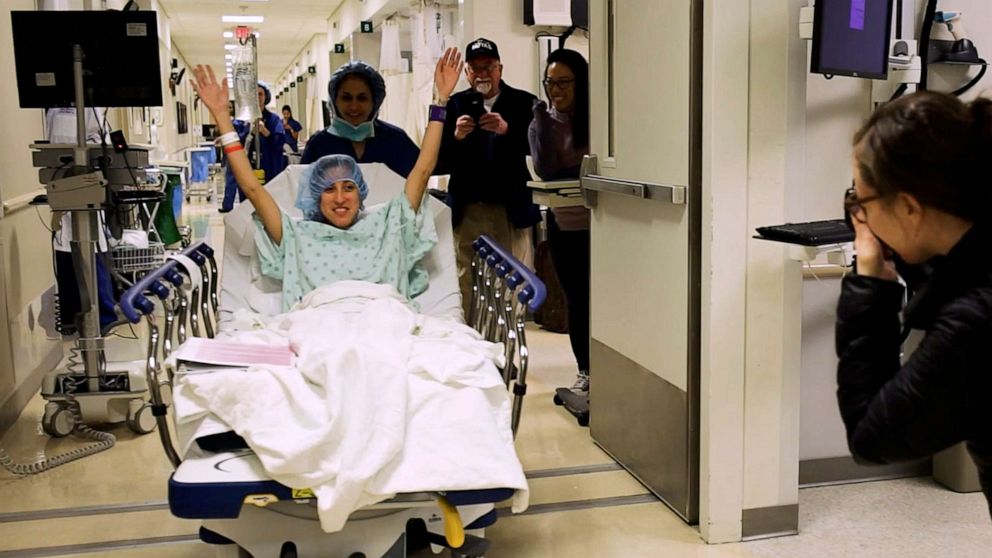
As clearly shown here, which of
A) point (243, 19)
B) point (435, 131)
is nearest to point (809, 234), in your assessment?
point (435, 131)

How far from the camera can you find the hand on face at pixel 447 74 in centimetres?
318

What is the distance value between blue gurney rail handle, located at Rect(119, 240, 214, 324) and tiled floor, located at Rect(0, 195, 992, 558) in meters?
0.72

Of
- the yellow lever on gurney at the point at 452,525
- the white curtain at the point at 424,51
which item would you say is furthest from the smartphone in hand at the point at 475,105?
the white curtain at the point at 424,51

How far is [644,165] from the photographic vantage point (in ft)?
9.68

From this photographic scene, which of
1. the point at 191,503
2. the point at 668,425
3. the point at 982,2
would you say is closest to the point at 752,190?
the point at 668,425

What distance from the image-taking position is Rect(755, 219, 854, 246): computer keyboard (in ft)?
7.47

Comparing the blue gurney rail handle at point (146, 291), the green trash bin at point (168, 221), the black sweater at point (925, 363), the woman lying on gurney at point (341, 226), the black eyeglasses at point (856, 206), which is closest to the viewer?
the black sweater at point (925, 363)

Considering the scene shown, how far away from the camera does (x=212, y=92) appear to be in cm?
298

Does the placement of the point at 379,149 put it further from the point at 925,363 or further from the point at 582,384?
the point at 925,363

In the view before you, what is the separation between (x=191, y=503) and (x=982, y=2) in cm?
264

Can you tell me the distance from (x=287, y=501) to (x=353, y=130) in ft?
6.14

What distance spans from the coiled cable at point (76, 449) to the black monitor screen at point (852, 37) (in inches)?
109

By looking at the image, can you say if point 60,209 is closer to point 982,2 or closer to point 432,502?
point 432,502

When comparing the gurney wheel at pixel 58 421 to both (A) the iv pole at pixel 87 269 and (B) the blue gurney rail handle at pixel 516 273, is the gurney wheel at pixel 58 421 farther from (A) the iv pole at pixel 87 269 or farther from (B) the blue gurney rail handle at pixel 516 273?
(B) the blue gurney rail handle at pixel 516 273
